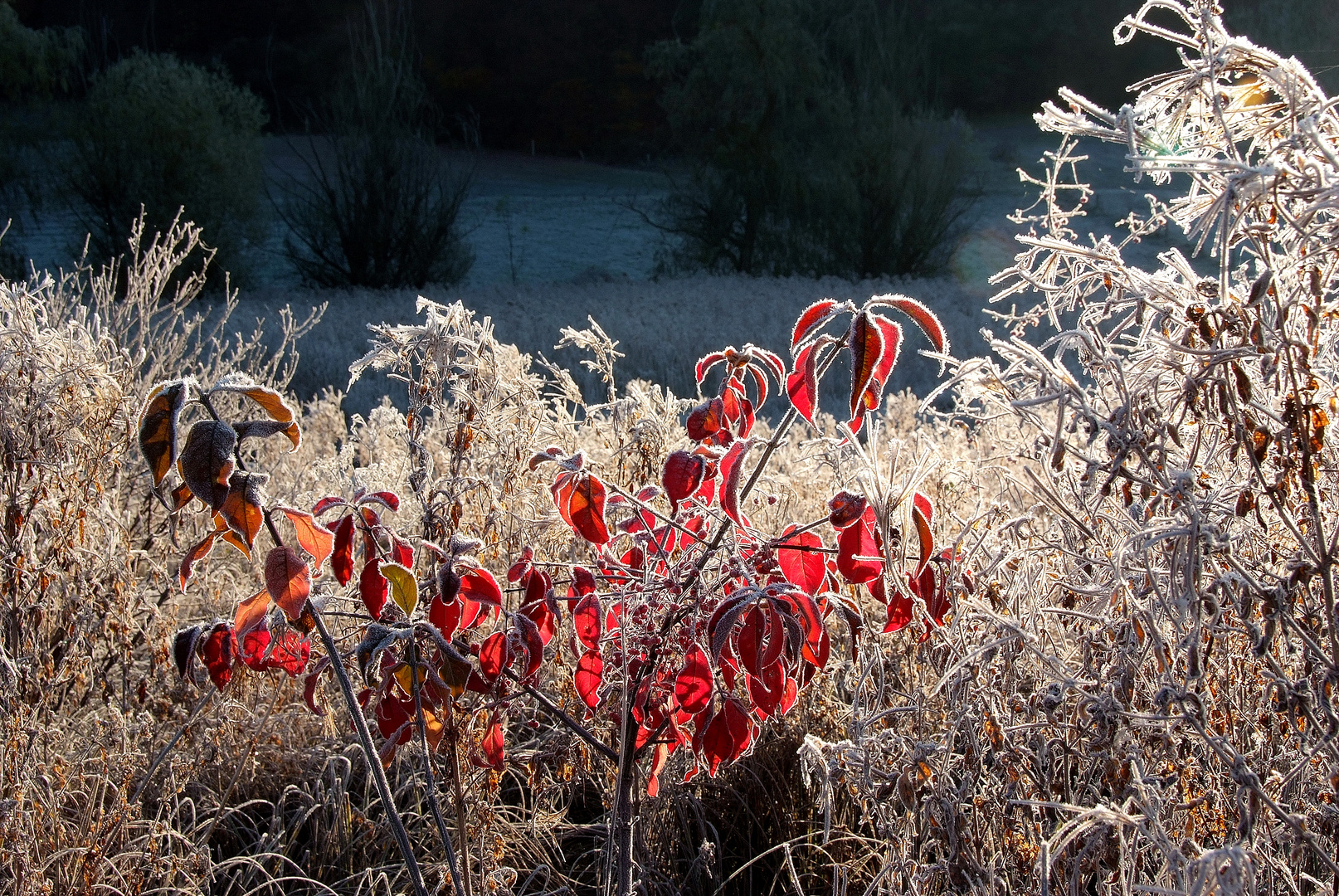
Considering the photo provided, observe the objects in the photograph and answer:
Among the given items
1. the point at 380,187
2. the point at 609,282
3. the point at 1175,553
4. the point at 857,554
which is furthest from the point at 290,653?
the point at 609,282

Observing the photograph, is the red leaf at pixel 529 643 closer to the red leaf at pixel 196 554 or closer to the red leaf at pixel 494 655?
the red leaf at pixel 494 655

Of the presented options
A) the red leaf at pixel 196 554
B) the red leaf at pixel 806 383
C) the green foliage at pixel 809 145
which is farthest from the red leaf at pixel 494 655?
the green foliage at pixel 809 145

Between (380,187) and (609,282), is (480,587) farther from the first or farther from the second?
(609,282)

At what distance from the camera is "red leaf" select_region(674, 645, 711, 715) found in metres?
1.27

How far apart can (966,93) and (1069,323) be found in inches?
792

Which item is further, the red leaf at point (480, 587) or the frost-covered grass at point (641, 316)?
the frost-covered grass at point (641, 316)

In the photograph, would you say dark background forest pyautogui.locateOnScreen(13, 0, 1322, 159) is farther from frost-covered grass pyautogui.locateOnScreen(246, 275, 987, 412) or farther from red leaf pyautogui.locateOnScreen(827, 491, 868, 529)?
red leaf pyautogui.locateOnScreen(827, 491, 868, 529)

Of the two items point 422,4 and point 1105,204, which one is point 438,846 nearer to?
point 1105,204

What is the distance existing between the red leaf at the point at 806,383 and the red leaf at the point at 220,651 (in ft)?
2.56

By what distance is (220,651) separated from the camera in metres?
1.33

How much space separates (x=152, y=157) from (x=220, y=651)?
14606mm

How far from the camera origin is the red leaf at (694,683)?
1.27 m

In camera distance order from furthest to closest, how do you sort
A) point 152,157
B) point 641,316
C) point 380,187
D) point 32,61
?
1. point 32,61
2. point 380,187
3. point 152,157
4. point 641,316

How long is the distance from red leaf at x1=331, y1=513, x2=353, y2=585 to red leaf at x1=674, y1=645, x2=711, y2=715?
441mm
